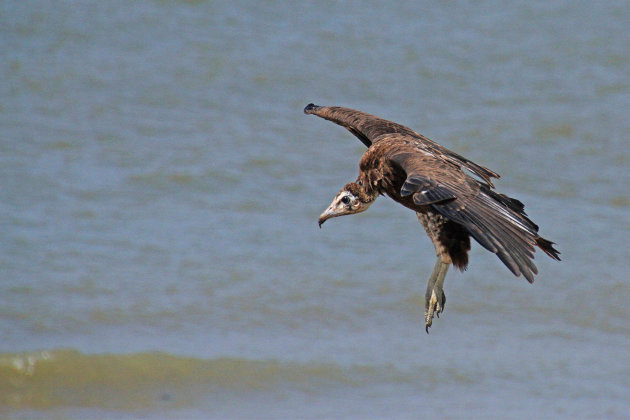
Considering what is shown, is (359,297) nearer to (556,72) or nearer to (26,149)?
(26,149)

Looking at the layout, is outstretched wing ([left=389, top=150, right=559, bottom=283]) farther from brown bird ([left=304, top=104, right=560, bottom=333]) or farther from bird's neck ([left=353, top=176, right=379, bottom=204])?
bird's neck ([left=353, top=176, right=379, bottom=204])

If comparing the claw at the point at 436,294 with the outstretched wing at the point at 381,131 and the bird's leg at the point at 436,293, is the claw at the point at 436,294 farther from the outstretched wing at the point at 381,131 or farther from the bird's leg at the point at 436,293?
the outstretched wing at the point at 381,131

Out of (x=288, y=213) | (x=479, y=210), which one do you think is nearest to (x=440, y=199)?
(x=479, y=210)

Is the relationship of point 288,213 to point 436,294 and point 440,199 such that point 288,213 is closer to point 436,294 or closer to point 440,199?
point 436,294

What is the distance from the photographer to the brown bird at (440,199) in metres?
5.30

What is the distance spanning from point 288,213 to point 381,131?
339 cm

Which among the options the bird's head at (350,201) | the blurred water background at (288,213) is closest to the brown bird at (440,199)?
the bird's head at (350,201)

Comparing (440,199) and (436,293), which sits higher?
(440,199)

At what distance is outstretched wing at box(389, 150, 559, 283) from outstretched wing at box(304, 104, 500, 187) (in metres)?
0.37

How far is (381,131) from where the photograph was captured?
7117 millimetres

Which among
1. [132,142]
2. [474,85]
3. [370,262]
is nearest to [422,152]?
[370,262]

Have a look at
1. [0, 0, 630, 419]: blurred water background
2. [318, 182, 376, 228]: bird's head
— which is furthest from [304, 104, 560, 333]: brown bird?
[0, 0, 630, 419]: blurred water background

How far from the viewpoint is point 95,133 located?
1177 cm

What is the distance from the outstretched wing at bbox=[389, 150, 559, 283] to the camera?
5.17 metres
